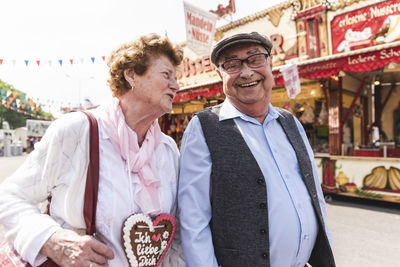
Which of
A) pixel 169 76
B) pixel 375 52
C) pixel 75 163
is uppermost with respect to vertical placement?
pixel 375 52

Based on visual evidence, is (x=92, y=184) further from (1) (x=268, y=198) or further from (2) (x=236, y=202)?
(1) (x=268, y=198)

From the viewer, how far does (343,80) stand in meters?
6.93

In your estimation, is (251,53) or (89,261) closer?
(89,261)

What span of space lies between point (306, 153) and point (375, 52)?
14.8 feet

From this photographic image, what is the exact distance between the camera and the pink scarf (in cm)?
138

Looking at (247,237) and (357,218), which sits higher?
(247,237)

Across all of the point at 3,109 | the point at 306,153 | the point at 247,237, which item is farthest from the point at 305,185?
the point at 3,109

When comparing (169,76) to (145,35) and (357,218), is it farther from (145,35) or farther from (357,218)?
(357,218)

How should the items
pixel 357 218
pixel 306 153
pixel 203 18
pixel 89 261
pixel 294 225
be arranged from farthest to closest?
pixel 203 18 → pixel 357 218 → pixel 306 153 → pixel 294 225 → pixel 89 261

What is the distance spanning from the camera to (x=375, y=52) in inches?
195

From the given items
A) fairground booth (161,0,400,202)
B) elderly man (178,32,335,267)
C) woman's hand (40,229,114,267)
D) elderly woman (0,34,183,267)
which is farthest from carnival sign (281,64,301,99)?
woman's hand (40,229,114,267)

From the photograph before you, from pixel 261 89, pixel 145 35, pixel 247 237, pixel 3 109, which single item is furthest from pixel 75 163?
pixel 3 109

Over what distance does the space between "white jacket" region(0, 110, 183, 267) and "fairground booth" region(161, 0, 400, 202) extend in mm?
5487

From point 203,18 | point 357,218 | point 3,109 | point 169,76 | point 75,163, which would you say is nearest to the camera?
point 75,163
